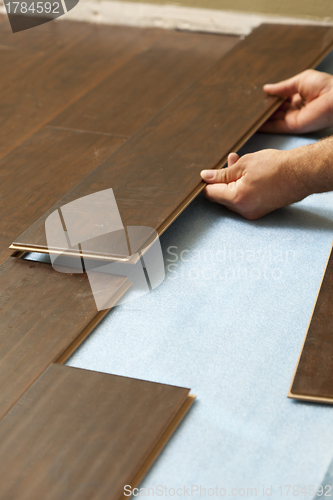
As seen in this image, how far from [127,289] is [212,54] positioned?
197cm

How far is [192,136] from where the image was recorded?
1.99m

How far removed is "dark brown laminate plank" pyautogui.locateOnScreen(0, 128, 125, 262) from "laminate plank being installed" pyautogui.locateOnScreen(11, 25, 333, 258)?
0.12 m

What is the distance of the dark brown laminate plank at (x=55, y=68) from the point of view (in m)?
2.43

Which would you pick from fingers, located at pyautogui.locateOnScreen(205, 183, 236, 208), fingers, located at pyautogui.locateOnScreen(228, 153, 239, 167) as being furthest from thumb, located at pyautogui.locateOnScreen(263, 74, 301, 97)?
fingers, located at pyautogui.locateOnScreen(205, 183, 236, 208)

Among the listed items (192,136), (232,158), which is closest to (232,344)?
(232,158)

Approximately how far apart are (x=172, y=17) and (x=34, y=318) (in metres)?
2.59

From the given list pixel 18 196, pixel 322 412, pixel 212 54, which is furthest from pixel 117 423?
pixel 212 54

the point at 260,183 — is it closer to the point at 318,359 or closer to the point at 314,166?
the point at 314,166

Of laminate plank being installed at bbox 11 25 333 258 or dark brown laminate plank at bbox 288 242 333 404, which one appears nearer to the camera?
dark brown laminate plank at bbox 288 242 333 404

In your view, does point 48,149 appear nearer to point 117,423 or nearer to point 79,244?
point 79,244

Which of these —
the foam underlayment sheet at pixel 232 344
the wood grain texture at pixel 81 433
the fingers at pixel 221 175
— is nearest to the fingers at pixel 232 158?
the fingers at pixel 221 175

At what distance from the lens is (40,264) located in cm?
155

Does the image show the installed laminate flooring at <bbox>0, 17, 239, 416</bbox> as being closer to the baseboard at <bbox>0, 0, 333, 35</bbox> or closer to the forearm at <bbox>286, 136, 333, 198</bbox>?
the baseboard at <bbox>0, 0, 333, 35</bbox>

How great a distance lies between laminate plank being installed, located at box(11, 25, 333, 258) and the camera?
5.42 ft
